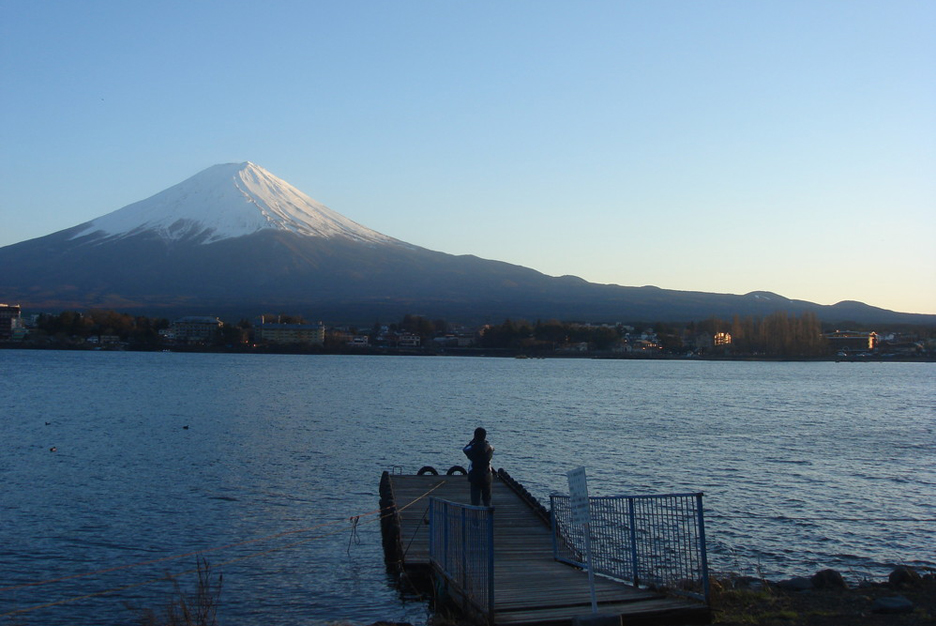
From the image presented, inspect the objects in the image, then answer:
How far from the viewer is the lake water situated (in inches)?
484

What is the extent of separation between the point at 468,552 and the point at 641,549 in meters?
5.66

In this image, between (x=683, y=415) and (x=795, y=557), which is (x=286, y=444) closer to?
(x=795, y=557)

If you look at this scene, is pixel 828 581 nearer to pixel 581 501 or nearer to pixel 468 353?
pixel 581 501

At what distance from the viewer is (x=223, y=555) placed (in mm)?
13453

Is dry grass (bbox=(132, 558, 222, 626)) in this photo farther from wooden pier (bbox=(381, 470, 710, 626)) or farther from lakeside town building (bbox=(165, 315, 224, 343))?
lakeside town building (bbox=(165, 315, 224, 343))

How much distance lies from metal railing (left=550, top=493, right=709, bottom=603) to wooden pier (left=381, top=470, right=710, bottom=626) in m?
0.25

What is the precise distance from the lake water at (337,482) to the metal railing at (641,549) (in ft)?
3.55

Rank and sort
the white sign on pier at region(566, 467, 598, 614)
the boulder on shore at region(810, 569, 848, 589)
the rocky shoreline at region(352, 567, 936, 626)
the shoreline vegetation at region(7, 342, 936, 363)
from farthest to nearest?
the shoreline vegetation at region(7, 342, 936, 363) < the boulder on shore at region(810, 569, 848, 589) < the rocky shoreline at region(352, 567, 936, 626) < the white sign on pier at region(566, 467, 598, 614)

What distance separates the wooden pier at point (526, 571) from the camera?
8.60 metres

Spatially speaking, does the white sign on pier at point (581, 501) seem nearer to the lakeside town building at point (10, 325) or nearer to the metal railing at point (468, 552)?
the metal railing at point (468, 552)

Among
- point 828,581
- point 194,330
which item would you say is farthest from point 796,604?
point 194,330

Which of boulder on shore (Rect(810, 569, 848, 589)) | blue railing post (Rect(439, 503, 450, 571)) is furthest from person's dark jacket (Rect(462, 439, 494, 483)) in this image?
boulder on shore (Rect(810, 569, 848, 589))

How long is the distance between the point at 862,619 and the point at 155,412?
3347cm

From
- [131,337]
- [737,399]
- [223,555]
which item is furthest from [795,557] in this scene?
[131,337]
